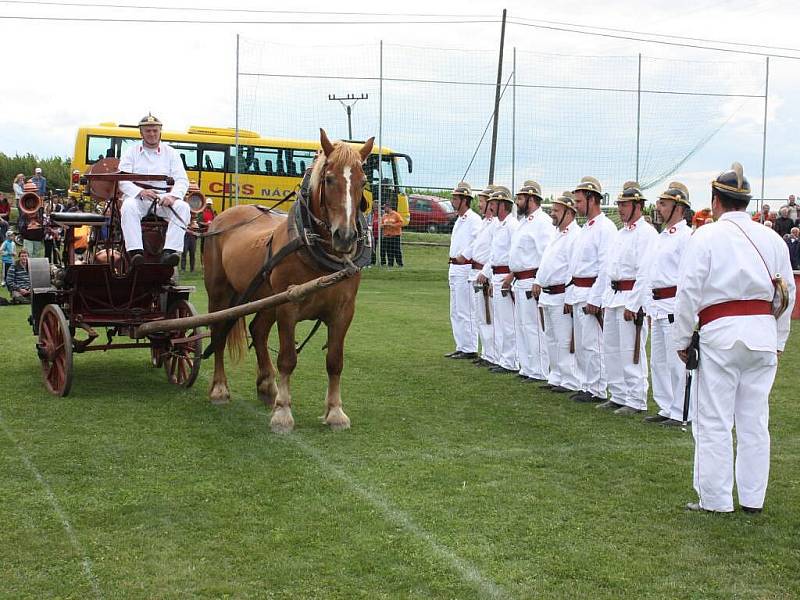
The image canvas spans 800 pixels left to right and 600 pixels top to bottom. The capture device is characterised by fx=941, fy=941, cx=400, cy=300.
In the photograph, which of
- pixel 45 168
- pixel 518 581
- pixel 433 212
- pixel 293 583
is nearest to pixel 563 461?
pixel 518 581

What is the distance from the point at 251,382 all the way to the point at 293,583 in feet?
18.8

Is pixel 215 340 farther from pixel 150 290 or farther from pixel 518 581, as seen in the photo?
pixel 518 581

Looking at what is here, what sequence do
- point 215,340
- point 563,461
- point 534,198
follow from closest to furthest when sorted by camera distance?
point 563,461 < point 215,340 < point 534,198

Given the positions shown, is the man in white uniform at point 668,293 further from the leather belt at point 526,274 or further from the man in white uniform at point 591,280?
the leather belt at point 526,274

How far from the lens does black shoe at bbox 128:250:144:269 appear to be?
8.44m

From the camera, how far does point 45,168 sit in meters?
40.7

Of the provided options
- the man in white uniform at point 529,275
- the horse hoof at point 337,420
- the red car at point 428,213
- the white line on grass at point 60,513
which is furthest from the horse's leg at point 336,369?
the red car at point 428,213

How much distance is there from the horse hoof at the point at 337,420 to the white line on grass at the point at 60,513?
7.55 ft

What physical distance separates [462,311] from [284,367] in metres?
4.91

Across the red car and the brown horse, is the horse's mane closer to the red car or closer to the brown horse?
the brown horse

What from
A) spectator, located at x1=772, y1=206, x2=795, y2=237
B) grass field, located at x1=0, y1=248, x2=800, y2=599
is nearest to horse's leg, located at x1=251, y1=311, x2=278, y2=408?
grass field, located at x1=0, y1=248, x2=800, y2=599

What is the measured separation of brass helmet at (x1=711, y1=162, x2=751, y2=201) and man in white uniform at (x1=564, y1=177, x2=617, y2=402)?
11.1ft

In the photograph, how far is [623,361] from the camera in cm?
886

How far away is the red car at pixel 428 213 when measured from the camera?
2511 cm
